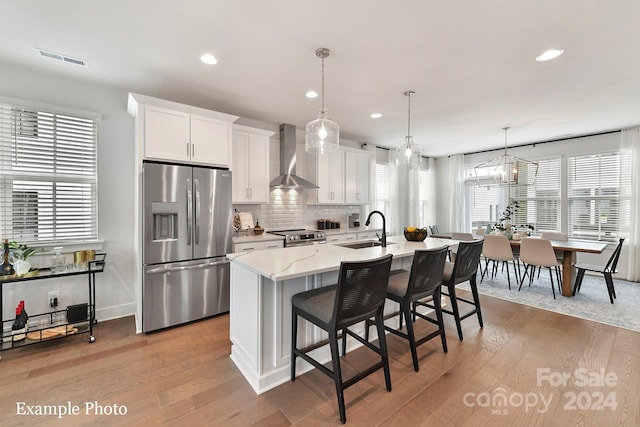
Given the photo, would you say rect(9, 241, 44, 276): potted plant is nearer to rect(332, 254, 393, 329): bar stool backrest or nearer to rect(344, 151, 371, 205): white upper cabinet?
rect(332, 254, 393, 329): bar stool backrest

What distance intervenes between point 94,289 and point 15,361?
84 cm

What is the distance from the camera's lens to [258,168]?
4156 mm

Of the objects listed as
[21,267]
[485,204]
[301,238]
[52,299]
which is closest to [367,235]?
[301,238]

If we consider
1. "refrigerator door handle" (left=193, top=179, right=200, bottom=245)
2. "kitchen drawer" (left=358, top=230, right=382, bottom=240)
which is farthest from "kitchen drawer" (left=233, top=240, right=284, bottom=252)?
"kitchen drawer" (left=358, top=230, right=382, bottom=240)

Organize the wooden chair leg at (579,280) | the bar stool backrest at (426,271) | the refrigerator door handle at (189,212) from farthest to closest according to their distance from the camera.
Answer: the wooden chair leg at (579,280), the refrigerator door handle at (189,212), the bar stool backrest at (426,271)

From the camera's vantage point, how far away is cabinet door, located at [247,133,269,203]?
4070 millimetres

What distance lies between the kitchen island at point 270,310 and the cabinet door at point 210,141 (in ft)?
5.17

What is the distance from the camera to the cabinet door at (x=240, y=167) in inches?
154

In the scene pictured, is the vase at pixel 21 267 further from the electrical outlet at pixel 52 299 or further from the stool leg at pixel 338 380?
the stool leg at pixel 338 380

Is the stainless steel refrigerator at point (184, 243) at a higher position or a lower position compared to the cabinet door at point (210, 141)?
lower

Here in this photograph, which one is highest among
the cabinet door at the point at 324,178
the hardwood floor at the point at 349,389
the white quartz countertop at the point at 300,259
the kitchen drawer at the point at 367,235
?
the cabinet door at the point at 324,178

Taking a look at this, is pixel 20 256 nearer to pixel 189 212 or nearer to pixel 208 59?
pixel 189 212

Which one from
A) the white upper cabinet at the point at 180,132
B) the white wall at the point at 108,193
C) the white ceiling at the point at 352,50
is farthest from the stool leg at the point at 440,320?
the white wall at the point at 108,193

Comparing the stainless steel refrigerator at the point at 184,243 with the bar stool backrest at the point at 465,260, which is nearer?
the bar stool backrest at the point at 465,260
